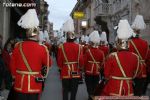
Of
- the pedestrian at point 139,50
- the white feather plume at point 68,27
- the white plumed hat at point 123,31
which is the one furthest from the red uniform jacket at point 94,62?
the white plumed hat at point 123,31

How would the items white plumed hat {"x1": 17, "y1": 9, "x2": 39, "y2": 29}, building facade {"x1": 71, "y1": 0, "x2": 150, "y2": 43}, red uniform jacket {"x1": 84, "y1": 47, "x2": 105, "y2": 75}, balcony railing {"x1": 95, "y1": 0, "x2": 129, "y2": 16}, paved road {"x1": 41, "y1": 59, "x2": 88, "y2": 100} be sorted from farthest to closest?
balcony railing {"x1": 95, "y1": 0, "x2": 129, "y2": 16}, building facade {"x1": 71, "y1": 0, "x2": 150, "y2": 43}, paved road {"x1": 41, "y1": 59, "x2": 88, "y2": 100}, red uniform jacket {"x1": 84, "y1": 47, "x2": 105, "y2": 75}, white plumed hat {"x1": 17, "y1": 9, "x2": 39, "y2": 29}

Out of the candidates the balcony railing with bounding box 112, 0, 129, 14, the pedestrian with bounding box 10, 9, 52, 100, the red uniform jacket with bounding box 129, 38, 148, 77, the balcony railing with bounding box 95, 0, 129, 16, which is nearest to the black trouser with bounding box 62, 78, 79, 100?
the red uniform jacket with bounding box 129, 38, 148, 77

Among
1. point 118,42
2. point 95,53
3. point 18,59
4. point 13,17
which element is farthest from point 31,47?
point 13,17

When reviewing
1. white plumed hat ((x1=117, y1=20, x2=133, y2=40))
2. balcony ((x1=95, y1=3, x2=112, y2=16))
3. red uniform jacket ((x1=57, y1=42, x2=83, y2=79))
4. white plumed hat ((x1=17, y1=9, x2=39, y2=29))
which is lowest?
red uniform jacket ((x1=57, y1=42, x2=83, y2=79))

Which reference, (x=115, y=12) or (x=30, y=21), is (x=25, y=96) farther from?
(x=115, y=12)

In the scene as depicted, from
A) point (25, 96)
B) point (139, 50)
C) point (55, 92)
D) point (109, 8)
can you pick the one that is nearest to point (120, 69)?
point (25, 96)

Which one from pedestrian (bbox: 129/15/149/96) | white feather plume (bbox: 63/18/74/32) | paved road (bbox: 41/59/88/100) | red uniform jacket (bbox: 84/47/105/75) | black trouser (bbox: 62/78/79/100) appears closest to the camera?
pedestrian (bbox: 129/15/149/96)

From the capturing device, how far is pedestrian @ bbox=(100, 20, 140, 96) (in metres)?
8.02

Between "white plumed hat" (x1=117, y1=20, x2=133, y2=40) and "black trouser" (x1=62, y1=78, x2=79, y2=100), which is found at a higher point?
"white plumed hat" (x1=117, y1=20, x2=133, y2=40)

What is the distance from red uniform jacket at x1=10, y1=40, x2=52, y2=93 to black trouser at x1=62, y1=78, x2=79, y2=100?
10.1ft

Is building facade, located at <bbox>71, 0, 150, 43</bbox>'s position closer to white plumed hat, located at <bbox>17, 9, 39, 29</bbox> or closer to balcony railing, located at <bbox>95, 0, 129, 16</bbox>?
balcony railing, located at <bbox>95, 0, 129, 16</bbox>

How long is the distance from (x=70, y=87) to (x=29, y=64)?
340 centimetres

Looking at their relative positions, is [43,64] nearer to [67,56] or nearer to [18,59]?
[18,59]

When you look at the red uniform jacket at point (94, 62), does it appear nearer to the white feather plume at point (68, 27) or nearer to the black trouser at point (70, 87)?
the white feather plume at point (68, 27)
